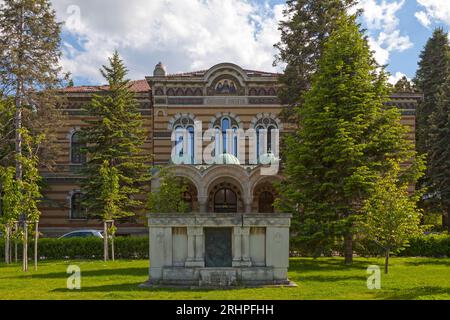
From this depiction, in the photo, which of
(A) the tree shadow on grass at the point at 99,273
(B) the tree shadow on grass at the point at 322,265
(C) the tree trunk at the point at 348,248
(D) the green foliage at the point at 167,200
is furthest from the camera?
(D) the green foliage at the point at 167,200

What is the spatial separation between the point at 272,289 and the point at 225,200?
2124cm

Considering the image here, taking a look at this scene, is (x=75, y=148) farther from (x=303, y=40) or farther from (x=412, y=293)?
(x=412, y=293)

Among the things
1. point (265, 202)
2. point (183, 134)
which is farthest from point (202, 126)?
point (265, 202)

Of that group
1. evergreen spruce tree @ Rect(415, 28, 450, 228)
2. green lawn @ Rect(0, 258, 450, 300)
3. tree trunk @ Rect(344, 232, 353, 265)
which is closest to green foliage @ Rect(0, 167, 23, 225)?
green lawn @ Rect(0, 258, 450, 300)

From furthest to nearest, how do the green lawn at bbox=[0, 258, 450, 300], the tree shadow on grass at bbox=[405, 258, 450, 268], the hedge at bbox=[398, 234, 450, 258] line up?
1. the hedge at bbox=[398, 234, 450, 258]
2. the tree shadow on grass at bbox=[405, 258, 450, 268]
3. the green lawn at bbox=[0, 258, 450, 300]

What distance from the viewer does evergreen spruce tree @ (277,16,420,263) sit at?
21.6 m

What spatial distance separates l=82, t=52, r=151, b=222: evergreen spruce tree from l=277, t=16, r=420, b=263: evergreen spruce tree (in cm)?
1158

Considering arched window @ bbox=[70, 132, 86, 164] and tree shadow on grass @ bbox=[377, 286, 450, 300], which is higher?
arched window @ bbox=[70, 132, 86, 164]

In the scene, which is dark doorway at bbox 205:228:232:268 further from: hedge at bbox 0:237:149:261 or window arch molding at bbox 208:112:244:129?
window arch molding at bbox 208:112:244:129

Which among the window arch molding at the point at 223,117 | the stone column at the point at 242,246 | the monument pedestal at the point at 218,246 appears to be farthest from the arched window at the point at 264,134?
the stone column at the point at 242,246

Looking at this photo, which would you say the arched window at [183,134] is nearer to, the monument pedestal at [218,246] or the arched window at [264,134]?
the arched window at [264,134]

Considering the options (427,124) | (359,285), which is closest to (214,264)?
(359,285)

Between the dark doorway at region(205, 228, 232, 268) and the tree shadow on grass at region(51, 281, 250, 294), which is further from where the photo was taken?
the dark doorway at region(205, 228, 232, 268)

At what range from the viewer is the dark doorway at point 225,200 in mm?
35594
